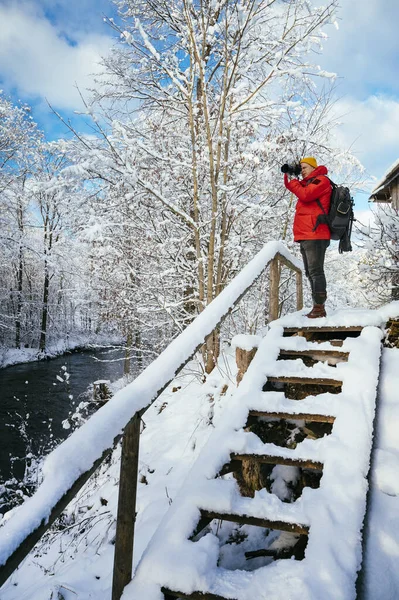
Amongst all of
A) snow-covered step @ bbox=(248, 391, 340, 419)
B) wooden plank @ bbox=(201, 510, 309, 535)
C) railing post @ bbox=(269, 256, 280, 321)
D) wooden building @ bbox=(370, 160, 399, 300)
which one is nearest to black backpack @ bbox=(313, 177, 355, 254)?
railing post @ bbox=(269, 256, 280, 321)

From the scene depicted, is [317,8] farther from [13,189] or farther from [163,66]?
[13,189]

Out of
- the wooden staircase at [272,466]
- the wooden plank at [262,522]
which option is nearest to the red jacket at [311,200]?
the wooden staircase at [272,466]

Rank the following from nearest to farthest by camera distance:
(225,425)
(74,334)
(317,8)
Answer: (225,425), (317,8), (74,334)

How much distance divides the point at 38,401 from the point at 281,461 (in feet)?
37.3

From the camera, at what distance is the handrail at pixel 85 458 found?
0.94 meters

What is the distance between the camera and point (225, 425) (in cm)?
246

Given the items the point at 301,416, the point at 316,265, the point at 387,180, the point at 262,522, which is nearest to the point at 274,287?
the point at 316,265

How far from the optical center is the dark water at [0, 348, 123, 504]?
7.69 metres

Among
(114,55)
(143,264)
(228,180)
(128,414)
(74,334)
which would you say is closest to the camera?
(128,414)

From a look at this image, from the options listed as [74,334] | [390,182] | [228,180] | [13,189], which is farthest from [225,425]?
[74,334]

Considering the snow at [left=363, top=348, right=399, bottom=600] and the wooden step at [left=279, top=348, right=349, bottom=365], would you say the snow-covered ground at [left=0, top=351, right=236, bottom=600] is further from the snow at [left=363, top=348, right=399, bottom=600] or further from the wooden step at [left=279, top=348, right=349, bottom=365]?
the snow at [left=363, top=348, right=399, bottom=600]

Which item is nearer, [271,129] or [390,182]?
[271,129]

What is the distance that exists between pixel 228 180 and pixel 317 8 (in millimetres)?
2935

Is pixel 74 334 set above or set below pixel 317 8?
below
